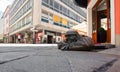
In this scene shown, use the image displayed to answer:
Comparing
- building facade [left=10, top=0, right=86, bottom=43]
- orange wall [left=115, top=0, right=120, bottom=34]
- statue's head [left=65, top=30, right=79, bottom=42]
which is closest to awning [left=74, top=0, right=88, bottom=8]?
orange wall [left=115, top=0, right=120, bottom=34]

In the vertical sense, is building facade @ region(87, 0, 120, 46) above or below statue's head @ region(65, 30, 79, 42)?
above

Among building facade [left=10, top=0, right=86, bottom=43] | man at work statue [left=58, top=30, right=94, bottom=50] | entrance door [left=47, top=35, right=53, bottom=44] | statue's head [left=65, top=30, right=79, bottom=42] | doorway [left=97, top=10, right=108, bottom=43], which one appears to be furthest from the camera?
entrance door [left=47, top=35, right=53, bottom=44]

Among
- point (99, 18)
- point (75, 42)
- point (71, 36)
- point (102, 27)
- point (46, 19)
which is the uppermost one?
point (46, 19)

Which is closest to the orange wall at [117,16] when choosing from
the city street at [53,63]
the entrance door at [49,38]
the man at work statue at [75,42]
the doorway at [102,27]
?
the man at work statue at [75,42]

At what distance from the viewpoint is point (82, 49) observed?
471cm

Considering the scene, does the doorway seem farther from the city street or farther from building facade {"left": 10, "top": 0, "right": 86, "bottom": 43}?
building facade {"left": 10, "top": 0, "right": 86, "bottom": 43}

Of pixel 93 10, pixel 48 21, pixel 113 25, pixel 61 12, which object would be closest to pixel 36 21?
A: pixel 48 21

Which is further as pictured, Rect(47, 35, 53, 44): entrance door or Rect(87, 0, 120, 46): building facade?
Rect(47, 35, 53, 44): entrance door

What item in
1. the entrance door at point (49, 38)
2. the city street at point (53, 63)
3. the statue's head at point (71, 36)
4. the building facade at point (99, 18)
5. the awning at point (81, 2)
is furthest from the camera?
the entrance door at point (49, 38)

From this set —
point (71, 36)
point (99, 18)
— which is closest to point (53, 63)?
point (71, 36)

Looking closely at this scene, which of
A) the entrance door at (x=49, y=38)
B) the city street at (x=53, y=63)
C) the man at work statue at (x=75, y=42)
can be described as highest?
the entrance door at (x=49, y=38)

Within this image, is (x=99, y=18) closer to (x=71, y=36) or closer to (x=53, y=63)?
(x=71, y=36)

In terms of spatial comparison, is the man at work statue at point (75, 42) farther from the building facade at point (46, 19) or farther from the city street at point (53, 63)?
the building facade at point (46, 19)

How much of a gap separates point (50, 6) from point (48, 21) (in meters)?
2.58
